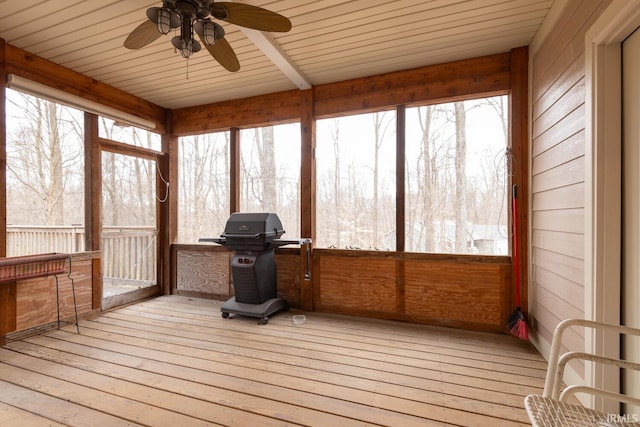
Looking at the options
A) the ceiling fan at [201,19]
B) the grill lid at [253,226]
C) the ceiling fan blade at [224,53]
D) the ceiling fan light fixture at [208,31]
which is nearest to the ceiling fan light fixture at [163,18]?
the ceiling fan at [201,19]

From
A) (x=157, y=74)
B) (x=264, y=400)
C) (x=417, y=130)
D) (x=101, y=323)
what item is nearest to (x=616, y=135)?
(x=417, y=130)

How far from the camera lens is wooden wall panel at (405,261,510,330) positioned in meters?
2.82

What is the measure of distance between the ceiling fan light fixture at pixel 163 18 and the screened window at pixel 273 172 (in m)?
2.14

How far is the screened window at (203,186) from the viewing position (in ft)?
13.5

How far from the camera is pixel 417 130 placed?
10.5 feet

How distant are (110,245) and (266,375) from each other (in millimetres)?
3005

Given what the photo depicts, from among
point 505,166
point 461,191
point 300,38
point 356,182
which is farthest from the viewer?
point 356,182

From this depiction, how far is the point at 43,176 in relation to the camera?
3.17 metres

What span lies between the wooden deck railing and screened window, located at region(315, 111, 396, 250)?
253 cm

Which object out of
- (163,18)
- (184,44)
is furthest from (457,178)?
(163,18)

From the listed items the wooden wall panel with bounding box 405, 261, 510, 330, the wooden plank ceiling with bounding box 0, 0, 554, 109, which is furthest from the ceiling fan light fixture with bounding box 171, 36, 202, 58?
the wooden wall panel with bounding box 405, 261, 510, 330

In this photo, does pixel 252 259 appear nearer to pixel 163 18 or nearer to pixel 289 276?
pixel 289 276

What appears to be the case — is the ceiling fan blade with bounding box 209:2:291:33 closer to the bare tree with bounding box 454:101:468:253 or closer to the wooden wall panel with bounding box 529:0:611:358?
the wooden wall panel with bounding box 529:0:611:358

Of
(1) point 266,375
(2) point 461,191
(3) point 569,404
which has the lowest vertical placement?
(1) point 266,375
